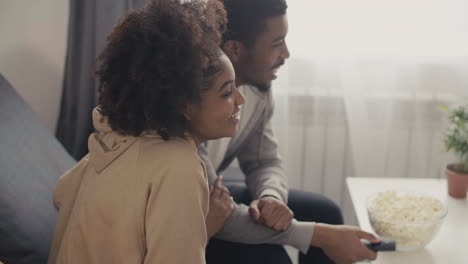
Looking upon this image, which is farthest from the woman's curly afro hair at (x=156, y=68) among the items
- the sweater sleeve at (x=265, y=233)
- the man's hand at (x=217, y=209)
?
the sweater sleeve at (x=265, y=233)

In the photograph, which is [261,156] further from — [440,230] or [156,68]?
[156,68]

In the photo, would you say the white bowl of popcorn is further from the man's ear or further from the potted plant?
the man's ear

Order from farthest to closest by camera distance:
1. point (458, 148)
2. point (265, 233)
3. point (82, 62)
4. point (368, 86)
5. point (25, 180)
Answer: point (368, 86), point (82, 62), point (458, 148), point (265, 233), point (25, 180)

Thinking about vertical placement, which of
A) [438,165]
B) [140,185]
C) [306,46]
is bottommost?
[438,165]

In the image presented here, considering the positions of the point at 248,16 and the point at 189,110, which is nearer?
the point at 189,110

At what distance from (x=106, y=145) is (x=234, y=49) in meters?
0.50

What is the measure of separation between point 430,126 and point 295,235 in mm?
954

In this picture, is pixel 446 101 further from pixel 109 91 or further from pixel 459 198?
pixel 109 91

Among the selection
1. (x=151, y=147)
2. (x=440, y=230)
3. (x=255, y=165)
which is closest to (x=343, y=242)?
(x=440, y=230)

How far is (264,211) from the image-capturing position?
51.9 inches

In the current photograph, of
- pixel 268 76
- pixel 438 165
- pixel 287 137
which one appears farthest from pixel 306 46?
pixel 438 165

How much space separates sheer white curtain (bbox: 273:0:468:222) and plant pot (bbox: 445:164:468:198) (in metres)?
0.45

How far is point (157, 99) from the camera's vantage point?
88 centimetres

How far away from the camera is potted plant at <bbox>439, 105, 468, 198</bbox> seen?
1.46 meters
